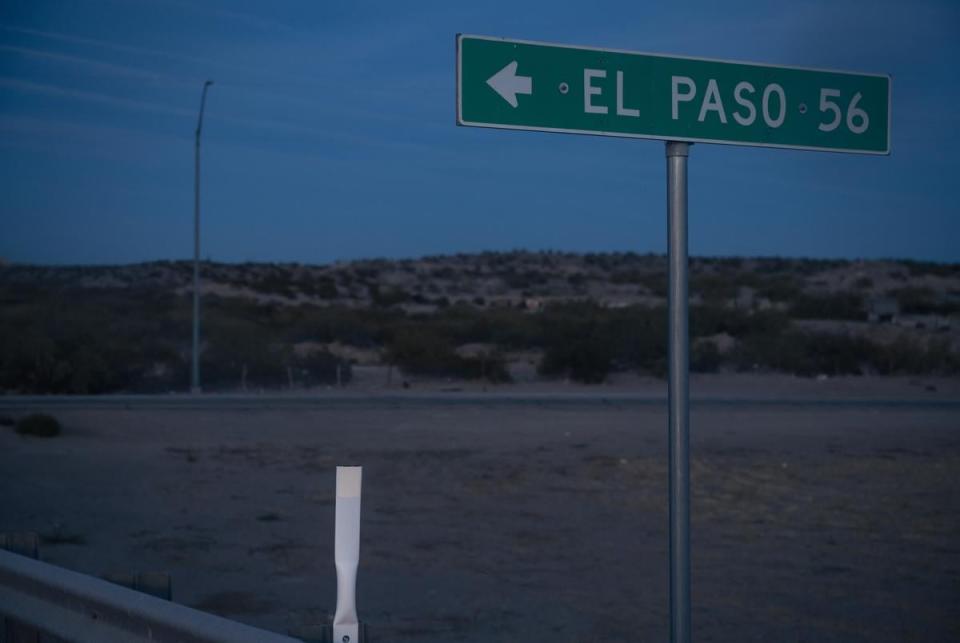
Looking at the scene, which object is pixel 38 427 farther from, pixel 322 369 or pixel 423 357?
pixel 423 357

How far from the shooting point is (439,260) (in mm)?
114312

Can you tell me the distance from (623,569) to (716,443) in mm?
10706

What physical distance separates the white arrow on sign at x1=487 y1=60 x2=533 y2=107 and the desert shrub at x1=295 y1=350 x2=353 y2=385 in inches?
1351

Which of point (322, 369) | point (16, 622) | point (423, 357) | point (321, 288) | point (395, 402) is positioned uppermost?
point (321, 288)

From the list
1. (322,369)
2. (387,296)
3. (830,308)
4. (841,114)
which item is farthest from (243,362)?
(387,296)

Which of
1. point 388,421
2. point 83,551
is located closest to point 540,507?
point 83,551

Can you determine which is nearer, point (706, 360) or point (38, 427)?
point (38, 427)

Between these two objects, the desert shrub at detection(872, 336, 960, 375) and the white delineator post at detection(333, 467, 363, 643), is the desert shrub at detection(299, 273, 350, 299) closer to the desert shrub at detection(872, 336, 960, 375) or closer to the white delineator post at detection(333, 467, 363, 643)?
the desert shrub at detection(872, 336, 960, 375)

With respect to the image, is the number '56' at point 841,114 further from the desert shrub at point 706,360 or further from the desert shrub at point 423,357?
the desert shrub at point 706,360

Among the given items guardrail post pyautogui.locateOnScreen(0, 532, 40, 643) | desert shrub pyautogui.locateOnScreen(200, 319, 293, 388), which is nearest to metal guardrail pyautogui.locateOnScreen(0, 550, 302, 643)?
guardrail post pyautogui.locateOnScreen(0, 532, 40, 643)

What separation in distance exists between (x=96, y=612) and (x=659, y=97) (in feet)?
10.9

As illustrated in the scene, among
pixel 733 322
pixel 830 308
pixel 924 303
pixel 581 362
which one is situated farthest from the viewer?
pixel 924 303

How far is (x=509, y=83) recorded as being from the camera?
4887 mm

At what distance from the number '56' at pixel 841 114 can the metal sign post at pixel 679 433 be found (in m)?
0.97
